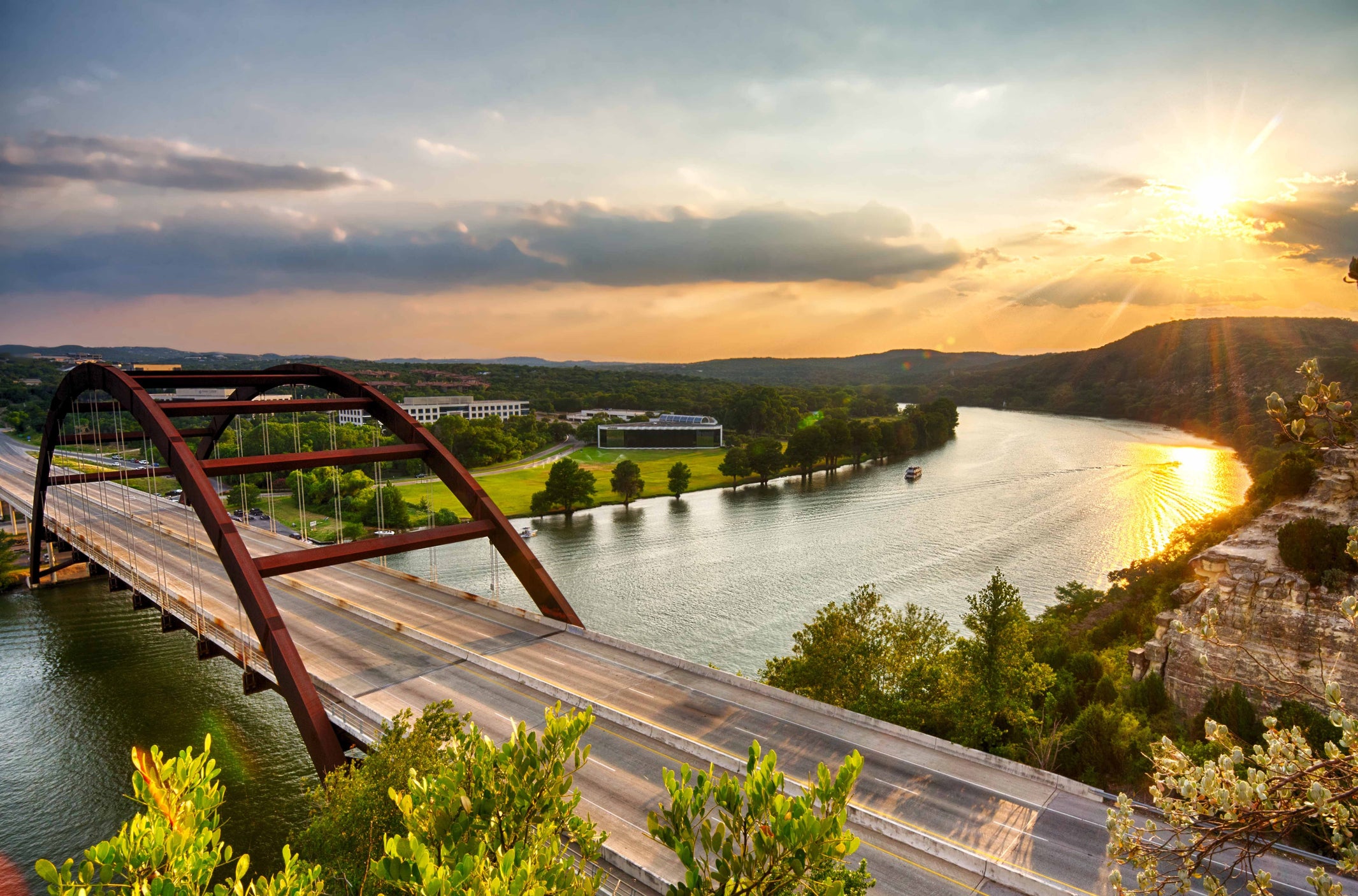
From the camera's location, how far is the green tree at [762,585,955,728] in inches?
835

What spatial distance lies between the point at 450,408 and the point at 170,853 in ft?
431

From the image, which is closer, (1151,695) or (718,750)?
(718,750)

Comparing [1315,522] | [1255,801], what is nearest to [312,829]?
[1255,801]

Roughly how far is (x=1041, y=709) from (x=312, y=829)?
63.1 feet

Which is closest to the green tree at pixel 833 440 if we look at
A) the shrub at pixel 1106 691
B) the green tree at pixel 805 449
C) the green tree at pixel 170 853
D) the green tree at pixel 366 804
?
the green tree at pixel 805 449

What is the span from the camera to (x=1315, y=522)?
2122 cm

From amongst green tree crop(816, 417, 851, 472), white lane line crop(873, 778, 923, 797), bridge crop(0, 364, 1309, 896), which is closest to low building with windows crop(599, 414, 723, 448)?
green tree crop(816, 417, 851, 472)

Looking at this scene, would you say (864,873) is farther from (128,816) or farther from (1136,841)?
(128,816)

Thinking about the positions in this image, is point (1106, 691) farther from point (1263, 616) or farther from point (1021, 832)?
point (1021, 832)

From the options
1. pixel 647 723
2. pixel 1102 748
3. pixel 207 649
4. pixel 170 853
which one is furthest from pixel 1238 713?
pixel 207 649

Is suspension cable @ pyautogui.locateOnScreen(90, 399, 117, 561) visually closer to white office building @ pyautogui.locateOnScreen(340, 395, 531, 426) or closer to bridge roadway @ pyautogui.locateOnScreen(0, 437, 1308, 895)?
bridge roadway @ pyautogui.locateOnScreen(0, 437, 1308, 895)

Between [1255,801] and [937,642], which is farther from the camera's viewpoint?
[937,642]

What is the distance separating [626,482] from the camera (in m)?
68.6

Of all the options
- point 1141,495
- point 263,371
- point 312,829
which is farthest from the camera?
point 1141,495
